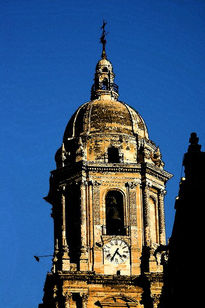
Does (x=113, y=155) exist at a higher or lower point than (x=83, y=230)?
higher

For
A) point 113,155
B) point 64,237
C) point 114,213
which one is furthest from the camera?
point 113,155

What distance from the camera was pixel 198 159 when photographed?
3647 centimetres

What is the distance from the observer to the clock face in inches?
2415

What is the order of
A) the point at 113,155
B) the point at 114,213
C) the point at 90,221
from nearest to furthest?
the point at 90,221, the point at 114,213, the point at 113,155

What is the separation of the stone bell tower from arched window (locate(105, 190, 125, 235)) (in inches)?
2.1

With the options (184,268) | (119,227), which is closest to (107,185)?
(119,227)

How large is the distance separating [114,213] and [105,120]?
596 cm

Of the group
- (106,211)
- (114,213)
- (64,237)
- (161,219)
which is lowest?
(64,237)

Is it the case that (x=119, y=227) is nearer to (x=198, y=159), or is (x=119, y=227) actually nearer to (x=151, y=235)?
(x=151, y=235)

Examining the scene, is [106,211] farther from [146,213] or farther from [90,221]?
[146,213]

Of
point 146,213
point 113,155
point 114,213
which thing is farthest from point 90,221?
point 113,155

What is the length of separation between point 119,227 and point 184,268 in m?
24.4

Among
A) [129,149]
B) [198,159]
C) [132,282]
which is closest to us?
[198,159]

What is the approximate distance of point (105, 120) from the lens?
66000 mm
